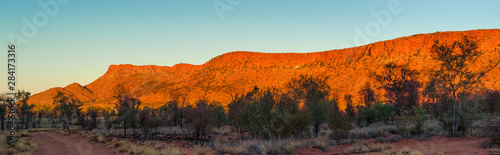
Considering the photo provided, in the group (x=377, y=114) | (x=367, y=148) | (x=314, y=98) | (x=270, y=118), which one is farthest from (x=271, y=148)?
(x=377, y=114)

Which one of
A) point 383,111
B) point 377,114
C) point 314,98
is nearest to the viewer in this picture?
point 314,98

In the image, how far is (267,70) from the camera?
356 feet

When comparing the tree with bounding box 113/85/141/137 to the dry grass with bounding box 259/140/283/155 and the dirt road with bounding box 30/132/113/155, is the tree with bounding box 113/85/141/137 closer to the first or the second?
the dirt road with bounding box 30/132/113/155

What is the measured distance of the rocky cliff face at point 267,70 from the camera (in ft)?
243

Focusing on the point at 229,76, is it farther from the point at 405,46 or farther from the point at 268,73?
the point at 405,46

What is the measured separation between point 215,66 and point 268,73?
3482 cm

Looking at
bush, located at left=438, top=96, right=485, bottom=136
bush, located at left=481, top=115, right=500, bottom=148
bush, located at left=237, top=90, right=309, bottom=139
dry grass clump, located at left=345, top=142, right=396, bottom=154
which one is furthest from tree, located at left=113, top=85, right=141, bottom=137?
bush, located at left=481, top=115, right=500, bottom=148

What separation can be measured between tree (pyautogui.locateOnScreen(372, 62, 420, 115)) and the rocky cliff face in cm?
1274

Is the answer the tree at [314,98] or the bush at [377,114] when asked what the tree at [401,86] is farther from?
the tree at [314,98]

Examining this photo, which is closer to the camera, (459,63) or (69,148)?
(459,63)

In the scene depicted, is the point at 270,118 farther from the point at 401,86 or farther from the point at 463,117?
the point at 401,86

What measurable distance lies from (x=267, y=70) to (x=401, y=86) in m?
70.8

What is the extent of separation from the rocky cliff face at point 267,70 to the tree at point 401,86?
41.8ft

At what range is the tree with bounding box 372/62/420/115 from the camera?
3791cm
